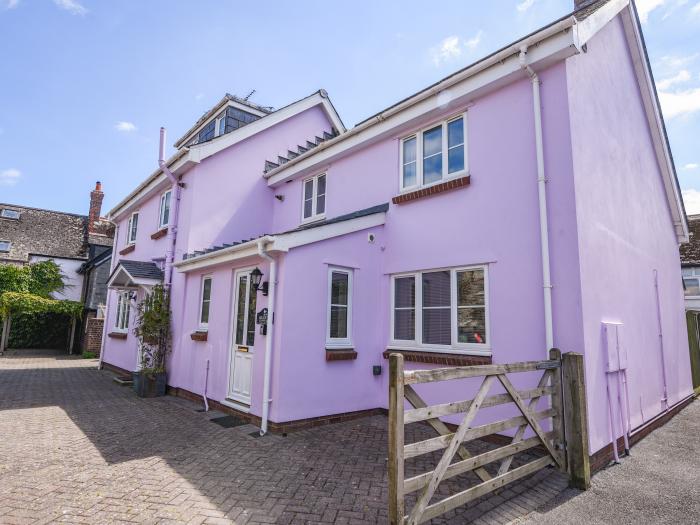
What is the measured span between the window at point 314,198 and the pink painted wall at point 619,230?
5847 mm

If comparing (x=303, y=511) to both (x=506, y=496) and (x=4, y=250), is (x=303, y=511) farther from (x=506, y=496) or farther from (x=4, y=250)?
(x=4, y=250)

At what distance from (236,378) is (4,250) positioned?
23.6 meters

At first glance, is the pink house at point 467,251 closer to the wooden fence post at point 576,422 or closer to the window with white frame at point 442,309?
the window with white frame at point 442,309

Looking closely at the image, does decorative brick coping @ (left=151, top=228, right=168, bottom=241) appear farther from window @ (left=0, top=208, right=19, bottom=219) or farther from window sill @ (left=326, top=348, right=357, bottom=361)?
window @ (left=0, top=208, right=19, bottom=219)

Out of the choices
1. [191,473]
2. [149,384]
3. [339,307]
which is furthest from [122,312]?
[191,473]

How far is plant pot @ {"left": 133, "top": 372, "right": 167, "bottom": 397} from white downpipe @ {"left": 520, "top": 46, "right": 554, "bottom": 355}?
872cm

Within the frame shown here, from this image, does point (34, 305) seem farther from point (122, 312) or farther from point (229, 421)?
point (229, 421)

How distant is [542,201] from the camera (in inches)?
226

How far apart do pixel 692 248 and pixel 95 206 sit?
36.5 meters

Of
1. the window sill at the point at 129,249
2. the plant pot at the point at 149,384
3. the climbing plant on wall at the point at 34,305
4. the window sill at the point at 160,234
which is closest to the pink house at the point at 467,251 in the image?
the plant pot at the point at 149,384

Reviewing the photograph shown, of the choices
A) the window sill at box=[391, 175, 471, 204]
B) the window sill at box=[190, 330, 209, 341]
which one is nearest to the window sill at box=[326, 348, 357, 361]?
the window sill at box=[391, 175, 471, 204]

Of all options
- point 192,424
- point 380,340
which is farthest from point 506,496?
point 192,424

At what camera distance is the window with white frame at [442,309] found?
21.2 ft

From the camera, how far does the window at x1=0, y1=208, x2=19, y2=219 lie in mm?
24275
